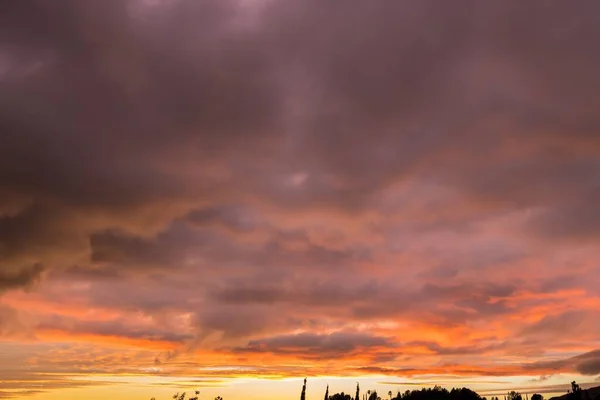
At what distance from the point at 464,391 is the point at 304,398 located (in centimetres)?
5484

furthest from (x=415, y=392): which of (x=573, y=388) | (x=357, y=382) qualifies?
(x=573, y=388)

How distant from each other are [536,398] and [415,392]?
4923 centimetres

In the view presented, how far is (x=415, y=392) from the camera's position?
17125 cm

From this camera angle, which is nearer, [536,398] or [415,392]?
[415,392]

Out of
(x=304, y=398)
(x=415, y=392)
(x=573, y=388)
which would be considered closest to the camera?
(x=573, y=388)

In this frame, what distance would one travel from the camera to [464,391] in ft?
531

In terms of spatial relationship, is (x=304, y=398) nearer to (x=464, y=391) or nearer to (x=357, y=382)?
(x=357, y=382)

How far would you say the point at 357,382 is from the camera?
194000mm

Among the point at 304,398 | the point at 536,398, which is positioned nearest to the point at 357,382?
the point at 304,398

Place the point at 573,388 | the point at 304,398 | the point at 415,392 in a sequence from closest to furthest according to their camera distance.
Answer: the point at 573,388 < the point at 415,392 < the point at 304,398

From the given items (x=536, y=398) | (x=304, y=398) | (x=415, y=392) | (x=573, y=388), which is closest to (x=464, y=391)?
(x=415, y=392)

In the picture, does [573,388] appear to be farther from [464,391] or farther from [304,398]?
[304,398]

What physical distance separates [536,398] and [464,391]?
43.0m

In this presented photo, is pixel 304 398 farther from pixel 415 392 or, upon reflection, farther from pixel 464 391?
pixel 464 391
